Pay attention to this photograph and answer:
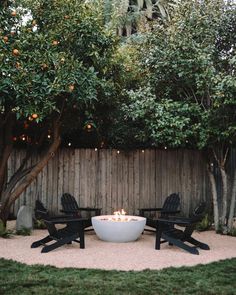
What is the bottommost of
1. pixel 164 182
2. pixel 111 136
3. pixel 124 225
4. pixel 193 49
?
pixel 124 225

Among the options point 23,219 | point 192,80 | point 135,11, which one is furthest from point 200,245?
point 135,11

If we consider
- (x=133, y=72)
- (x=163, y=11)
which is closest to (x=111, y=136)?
(x=133, y=72)

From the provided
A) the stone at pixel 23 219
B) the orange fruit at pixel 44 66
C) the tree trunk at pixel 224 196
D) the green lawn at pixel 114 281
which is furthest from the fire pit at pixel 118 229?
the orange fruit at pixel 44 66

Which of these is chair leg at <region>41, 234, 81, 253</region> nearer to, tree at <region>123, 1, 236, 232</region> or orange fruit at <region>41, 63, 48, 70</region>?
tree at <region>123, 1, 236, 232</region>

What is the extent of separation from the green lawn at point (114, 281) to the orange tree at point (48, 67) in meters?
2.95

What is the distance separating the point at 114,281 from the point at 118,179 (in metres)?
5.97

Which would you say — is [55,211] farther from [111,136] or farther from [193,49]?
[193,49]

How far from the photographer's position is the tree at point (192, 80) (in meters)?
8.60

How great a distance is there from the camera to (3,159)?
8977mm

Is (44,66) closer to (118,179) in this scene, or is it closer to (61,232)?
(61,232)

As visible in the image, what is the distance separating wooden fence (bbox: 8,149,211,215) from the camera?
35.3ft

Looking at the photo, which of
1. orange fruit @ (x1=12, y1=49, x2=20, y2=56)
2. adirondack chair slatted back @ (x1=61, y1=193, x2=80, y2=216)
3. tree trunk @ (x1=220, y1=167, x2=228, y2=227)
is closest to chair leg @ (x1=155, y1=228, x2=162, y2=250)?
adirondack chair slatted back @ (x1=61, y1=193, x2=80, y2=216)

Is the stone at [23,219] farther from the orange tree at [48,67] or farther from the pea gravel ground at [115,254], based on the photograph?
the pea gravel ground at [115,254]

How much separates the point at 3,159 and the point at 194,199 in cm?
528
